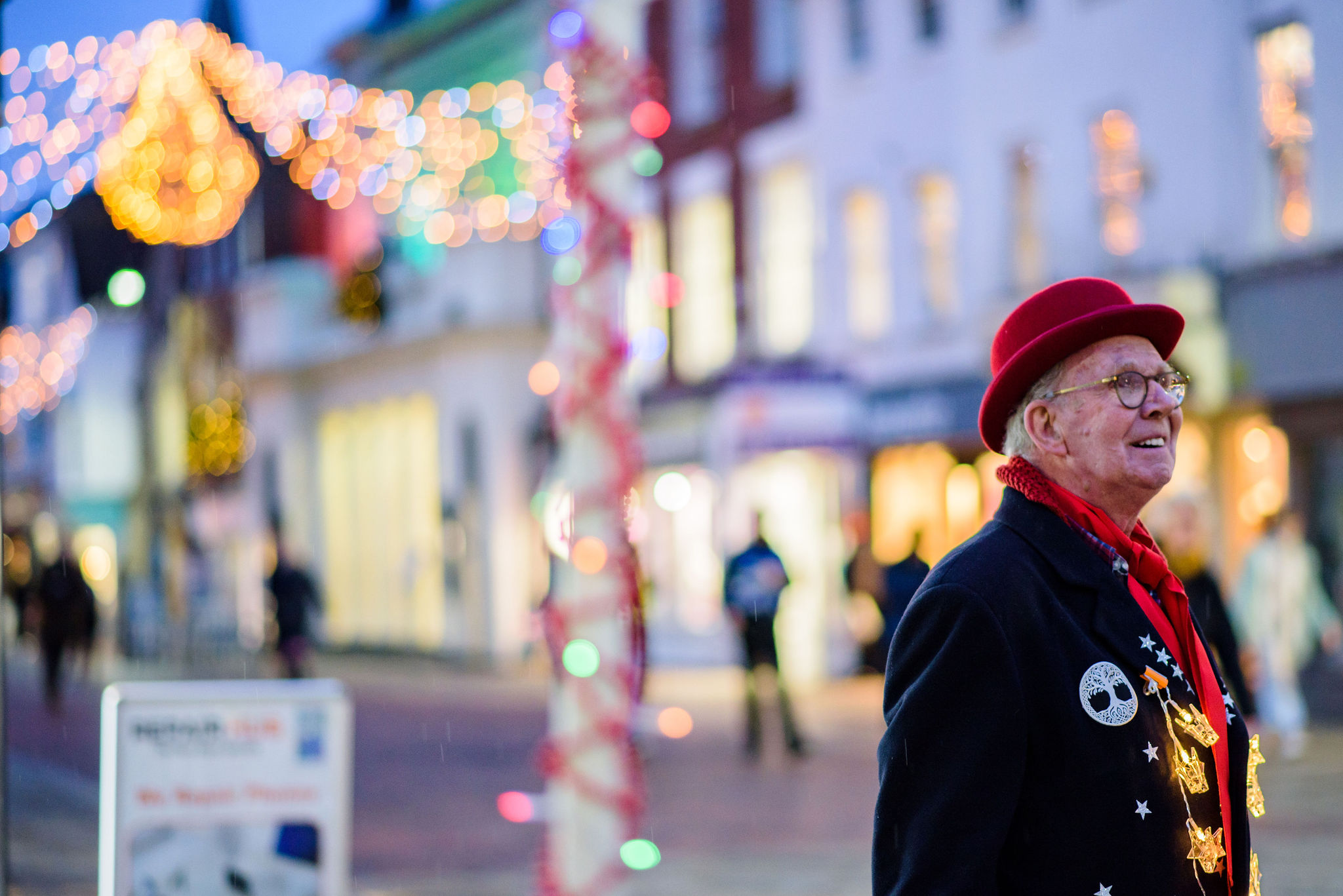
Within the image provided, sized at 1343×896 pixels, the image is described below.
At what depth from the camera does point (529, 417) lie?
29.0 m

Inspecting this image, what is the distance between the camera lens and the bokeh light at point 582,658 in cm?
409

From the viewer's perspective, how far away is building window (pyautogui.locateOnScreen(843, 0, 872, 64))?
23891 millimetres

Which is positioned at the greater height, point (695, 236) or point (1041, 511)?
point (695, 236)

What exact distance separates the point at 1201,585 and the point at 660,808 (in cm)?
409

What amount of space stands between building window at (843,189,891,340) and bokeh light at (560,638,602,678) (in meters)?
19.7

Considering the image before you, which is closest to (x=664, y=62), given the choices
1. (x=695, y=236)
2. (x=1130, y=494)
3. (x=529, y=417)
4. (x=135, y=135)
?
(x=695, y=236)

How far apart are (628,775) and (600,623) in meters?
0.35

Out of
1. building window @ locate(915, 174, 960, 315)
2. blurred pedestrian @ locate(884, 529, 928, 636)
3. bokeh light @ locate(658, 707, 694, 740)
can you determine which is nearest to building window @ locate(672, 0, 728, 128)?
building window @ locate(915, 174, 960, 315)

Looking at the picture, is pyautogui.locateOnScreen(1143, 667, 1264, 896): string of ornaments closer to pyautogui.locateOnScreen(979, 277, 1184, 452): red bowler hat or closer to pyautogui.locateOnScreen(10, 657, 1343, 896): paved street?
pyautogui.locateOnScreen(979, 277, 1184, 452): red bowler hat

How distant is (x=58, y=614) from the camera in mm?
21188

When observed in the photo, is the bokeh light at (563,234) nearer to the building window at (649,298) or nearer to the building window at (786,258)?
the building window at (649,298)

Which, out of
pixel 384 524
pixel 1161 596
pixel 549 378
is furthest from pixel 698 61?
pixel 1161 596

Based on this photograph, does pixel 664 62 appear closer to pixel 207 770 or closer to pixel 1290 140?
pixel 1290 140

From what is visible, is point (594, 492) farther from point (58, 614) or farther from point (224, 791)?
point (58, 614)
